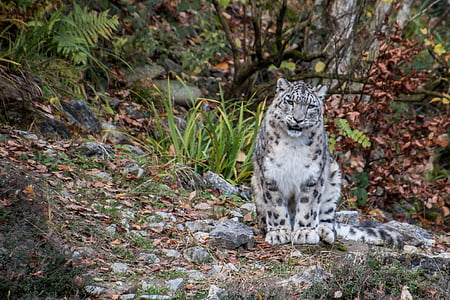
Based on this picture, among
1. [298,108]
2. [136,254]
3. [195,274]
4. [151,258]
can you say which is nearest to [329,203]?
[298,108]

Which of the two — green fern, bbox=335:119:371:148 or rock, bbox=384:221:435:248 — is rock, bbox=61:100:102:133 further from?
rock, bbox=384:221:435:248

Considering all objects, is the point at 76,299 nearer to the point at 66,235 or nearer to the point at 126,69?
the point at 66,235

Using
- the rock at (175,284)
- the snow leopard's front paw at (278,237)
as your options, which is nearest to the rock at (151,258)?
the rock at (175,284)

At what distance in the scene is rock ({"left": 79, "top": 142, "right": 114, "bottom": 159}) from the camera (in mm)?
8305

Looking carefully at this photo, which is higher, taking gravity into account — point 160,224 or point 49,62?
point 49,62

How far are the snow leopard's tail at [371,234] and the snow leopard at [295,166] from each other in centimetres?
3

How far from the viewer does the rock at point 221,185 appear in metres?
8.82

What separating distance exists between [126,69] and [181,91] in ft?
4.00

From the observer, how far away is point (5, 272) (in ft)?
15.2

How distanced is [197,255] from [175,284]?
32.6 inches

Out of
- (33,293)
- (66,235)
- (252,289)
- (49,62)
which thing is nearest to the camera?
(33,293)

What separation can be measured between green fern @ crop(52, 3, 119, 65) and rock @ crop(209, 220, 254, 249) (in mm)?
4855

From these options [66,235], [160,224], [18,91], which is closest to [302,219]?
[160,224]

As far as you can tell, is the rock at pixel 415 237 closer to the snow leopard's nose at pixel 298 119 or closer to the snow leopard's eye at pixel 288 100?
the snow leopard's nose at pixel 298 119
